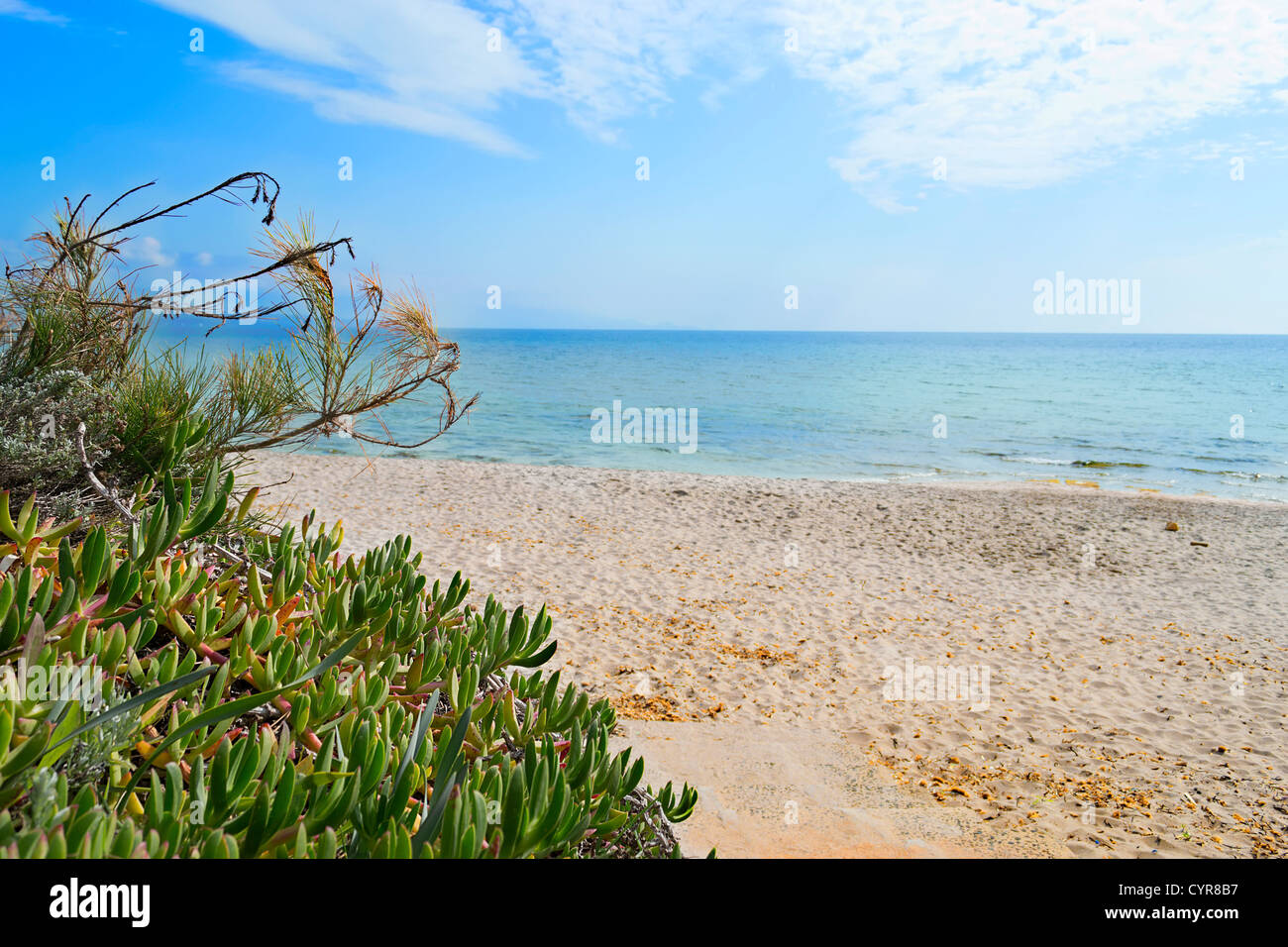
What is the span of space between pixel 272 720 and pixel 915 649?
600cm

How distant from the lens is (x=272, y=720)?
1981 millimetres

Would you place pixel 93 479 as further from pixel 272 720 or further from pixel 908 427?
pixel 908 427

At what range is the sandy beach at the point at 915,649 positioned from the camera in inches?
165

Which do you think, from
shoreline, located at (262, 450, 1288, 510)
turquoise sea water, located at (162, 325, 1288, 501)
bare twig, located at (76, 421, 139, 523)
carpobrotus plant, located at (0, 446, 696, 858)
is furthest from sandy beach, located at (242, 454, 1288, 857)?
turquoise sea water, located at (162, 325, 1288, 501)

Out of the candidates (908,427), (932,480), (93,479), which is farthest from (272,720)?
(908,427)

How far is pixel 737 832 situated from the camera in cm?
371

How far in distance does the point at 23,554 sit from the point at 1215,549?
1331 centimetres

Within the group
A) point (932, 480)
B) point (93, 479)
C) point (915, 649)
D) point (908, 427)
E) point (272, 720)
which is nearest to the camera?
point (272, 720)

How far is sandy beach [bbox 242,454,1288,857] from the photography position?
4.20m

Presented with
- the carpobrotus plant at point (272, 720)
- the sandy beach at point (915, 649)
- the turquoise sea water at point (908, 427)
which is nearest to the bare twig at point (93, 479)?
the carpobrotus plant at point (272, 720)

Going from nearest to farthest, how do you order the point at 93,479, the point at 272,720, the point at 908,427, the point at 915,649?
the point at 272,720 < the point at 93,479 < the point at 915,649 < the point at 908,427

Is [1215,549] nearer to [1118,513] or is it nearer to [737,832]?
[1118,513]

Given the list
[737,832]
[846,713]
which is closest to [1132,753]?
[846,713]

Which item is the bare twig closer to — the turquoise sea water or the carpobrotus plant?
the carpobrotus plant
